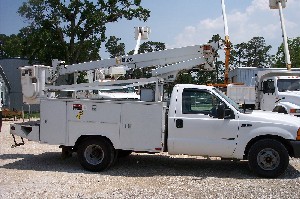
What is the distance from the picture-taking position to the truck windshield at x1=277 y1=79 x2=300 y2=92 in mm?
14453

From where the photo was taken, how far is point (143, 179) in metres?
7.72

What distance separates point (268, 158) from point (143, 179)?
2655mm

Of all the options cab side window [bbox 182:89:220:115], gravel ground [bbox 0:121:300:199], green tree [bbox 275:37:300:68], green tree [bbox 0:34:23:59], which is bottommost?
gravel ground [bbox 0:121:300:199]

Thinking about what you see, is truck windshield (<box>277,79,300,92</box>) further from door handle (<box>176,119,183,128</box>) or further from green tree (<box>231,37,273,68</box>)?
green tree (<box>231,37,273,68</box>)

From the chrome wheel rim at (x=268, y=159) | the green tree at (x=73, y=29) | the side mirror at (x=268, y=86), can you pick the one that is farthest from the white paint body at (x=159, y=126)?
the green tree at (x=73, y=29)

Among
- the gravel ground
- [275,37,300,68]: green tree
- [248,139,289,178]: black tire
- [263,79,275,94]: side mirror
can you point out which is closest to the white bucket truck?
[248,139,289,178]: black tire

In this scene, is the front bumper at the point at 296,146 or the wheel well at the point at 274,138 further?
Result: the wheel well at the point at 274,138

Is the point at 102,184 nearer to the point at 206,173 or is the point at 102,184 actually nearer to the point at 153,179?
the point at 153,179

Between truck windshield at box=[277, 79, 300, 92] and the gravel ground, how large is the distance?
553 centimetres

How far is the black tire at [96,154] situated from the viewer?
27.2 feet

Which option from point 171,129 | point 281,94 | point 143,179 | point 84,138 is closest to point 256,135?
point 171,129

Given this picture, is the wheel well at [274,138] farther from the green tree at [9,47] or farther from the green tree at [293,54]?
the green tree at [9,47]

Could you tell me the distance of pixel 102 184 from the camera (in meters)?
7.28

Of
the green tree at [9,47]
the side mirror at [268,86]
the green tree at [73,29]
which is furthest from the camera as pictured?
the green tree at [9,47]
